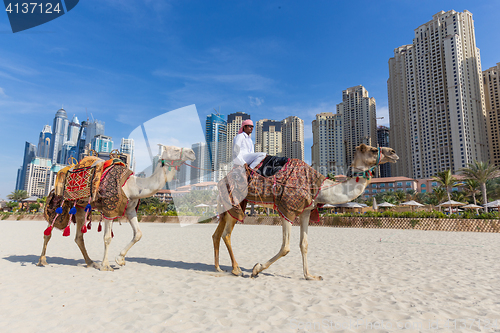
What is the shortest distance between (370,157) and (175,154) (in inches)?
141

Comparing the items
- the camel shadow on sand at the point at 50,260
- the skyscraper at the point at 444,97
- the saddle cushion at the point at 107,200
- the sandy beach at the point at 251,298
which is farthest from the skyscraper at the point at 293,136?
the saddle cushion at the point at 107,200

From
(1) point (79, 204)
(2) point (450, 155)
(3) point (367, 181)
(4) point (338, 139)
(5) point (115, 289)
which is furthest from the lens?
(4) point (338, 139)

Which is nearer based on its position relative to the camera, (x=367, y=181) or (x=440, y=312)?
(x=440, y=312)

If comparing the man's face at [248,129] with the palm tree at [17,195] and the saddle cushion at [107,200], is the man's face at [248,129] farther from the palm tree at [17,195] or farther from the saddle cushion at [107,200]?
→ the palm tree at [17,195]

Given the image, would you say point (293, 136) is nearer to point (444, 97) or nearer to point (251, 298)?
point (444, 97)

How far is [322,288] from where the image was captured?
14.4ft

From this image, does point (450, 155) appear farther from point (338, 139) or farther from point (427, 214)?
point (427, 214)

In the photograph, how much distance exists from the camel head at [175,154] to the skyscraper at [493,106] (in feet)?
336

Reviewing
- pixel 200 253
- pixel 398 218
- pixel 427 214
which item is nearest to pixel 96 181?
pixel 200 253

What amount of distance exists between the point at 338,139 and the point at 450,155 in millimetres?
35830

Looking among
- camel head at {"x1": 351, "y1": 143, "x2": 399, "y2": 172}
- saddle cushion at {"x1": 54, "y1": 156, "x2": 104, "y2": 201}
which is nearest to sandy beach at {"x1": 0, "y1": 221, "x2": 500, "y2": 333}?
saddle cushion at {"x1": 54, "y1": 156, "x2": 104, "y2": 201}

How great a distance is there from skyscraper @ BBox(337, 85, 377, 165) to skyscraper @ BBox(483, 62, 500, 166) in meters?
33.6

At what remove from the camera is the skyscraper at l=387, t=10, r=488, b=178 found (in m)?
73.8

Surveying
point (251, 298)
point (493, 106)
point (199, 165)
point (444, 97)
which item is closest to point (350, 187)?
point (251, 298)
